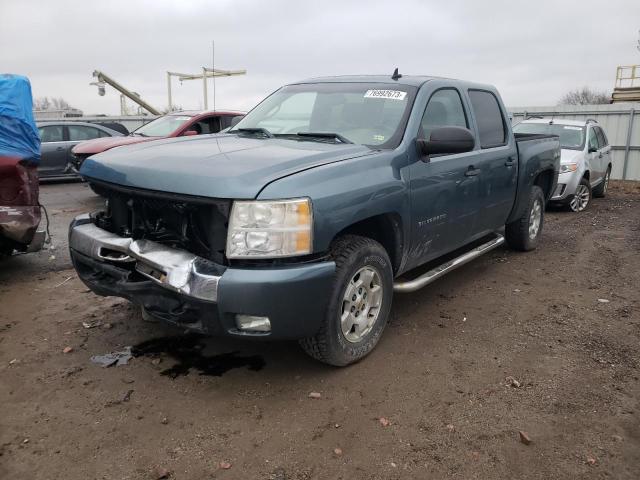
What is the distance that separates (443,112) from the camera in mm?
4340

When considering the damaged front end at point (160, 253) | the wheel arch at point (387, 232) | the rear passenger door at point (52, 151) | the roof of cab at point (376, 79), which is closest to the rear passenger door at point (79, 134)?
the rear passenger door at point (52, 151)

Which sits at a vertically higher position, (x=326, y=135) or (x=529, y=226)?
(x=326, y=135)

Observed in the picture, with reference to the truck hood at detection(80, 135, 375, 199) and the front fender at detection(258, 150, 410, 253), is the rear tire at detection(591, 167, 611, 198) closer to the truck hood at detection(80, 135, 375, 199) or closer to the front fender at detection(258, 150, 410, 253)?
the front fender at detection(258, 150, 410, 253)

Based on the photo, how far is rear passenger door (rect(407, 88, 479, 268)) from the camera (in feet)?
12.4

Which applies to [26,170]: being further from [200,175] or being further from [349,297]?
[349,297]

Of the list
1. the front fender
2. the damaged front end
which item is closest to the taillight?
the damaged front end

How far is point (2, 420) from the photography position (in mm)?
2844

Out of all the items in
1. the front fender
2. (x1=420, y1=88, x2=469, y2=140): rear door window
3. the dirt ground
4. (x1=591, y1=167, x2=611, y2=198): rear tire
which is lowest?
the dirt ground

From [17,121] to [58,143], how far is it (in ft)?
27.1

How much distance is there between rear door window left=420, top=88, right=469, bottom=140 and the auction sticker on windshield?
0.23 meters

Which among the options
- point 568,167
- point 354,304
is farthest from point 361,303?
point 568,167

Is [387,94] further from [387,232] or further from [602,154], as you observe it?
[602,154]

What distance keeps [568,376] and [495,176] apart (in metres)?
2.05

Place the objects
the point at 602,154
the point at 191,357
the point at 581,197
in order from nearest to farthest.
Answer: the point at 191,357 → the point at 581,197 → the point at 602,154
